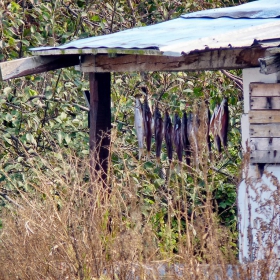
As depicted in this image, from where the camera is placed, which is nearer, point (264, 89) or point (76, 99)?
point (264, 89)

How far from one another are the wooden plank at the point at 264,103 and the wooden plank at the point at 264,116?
1.3 inches

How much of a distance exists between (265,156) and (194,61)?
0.86 m

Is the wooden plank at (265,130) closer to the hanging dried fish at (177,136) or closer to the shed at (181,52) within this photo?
the shed at (181,52)

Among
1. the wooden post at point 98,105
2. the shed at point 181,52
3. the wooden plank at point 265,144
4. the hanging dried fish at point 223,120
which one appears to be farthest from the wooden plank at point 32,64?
the wooden plank at point 265,144

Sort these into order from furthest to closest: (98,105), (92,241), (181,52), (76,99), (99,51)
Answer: (76,99), (98,105), (99,51), (92,241), (181,52)

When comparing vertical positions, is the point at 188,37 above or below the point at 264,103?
above

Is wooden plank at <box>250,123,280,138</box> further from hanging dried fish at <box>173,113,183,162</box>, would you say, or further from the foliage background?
the foliage background

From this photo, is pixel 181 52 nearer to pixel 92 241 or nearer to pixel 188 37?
pixel 188 37

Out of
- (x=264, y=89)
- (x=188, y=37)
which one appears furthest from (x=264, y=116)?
(x=188, y=37)

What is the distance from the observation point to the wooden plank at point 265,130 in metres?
4.65

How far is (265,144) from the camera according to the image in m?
4.70

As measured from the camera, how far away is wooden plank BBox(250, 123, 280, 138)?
15.3ft

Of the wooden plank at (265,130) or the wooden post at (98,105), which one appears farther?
the wooden post at (98,105)

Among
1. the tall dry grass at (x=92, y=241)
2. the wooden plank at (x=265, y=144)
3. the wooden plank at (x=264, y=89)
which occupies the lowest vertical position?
the tall dry grass at (x=92, y=241)
